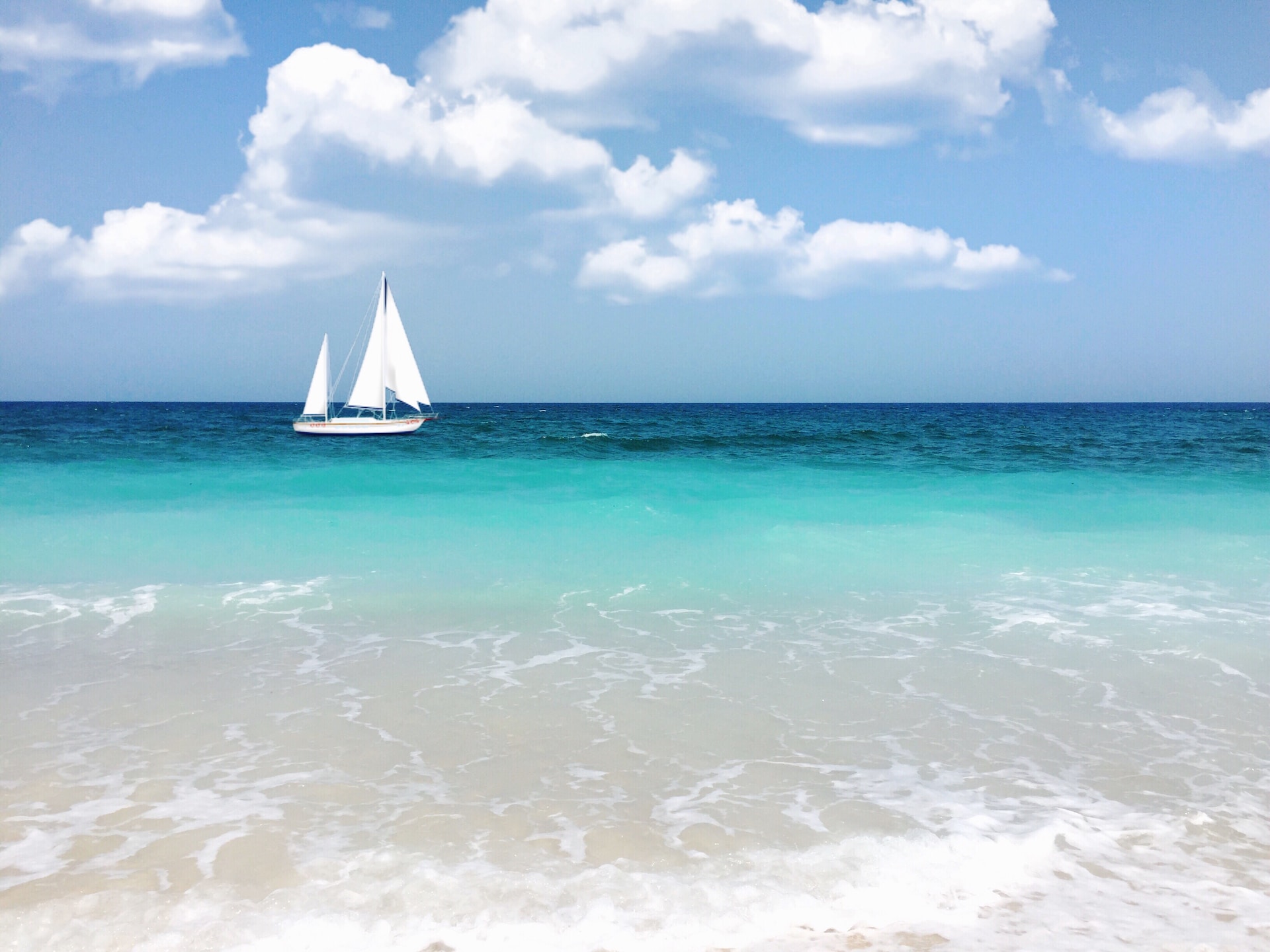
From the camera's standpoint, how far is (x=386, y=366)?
45.6m

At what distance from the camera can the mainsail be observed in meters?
45.4

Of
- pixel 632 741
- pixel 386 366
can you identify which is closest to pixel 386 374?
pixel 386 366

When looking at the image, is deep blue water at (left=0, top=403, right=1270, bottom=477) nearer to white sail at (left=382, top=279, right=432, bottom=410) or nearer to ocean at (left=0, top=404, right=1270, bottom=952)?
white sail at (left=382, top=279, right=432, bottom=410)

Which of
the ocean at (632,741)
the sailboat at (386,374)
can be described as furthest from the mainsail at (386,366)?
the ocean at (632,741)

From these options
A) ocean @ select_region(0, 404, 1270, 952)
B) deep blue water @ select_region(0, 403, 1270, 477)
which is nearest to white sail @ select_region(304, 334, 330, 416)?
deep blue water @ select_region(0, 403, 1270, 477)

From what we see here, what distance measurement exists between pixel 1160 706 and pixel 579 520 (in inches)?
480

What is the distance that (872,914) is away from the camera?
3.91 m

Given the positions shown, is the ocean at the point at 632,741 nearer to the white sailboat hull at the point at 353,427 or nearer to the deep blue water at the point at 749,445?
the deep blue water at the point at 749,445

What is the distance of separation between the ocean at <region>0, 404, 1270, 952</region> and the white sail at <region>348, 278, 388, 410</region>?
30.7 meters

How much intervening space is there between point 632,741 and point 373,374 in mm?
42953

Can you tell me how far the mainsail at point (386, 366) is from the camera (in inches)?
1786

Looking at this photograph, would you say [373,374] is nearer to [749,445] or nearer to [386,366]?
[386,366]

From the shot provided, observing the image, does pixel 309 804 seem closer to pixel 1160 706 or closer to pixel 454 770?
pixel 454 770

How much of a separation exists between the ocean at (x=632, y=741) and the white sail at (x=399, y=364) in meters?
31.0
